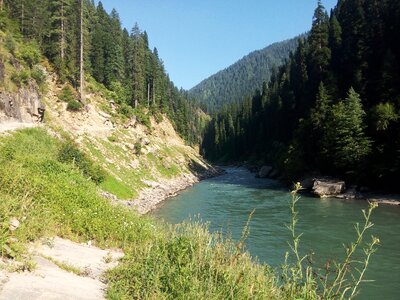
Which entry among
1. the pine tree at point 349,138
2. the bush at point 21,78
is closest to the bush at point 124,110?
the bush at point 21,78

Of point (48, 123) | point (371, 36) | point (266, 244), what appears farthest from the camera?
point (371, 36)

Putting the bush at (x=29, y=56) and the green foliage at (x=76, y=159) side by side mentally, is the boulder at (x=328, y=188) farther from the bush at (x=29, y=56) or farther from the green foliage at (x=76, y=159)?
the bush at (x=29, y=56)

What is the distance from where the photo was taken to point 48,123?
135 feet

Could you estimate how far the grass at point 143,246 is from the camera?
7406mm

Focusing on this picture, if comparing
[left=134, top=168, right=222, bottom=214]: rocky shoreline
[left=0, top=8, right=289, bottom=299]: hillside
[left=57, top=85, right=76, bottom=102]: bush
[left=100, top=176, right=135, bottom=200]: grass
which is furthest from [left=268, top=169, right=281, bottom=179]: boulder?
[left=0, top=8, right=289, bottom=299]: hillside

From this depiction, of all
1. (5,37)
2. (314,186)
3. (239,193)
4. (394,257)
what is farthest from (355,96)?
(5,37)

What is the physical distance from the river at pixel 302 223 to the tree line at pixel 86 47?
26.2 m

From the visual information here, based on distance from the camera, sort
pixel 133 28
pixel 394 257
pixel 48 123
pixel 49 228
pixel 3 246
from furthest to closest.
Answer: pixel 133 28
pixel 48 123
pixel 394 257
pixel 49 228
pixel 3 246

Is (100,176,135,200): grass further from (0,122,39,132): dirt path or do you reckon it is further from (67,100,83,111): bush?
(67,100,83,111): bush

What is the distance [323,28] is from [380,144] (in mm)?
32879

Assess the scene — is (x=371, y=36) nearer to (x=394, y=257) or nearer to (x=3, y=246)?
(x=394, y=257)

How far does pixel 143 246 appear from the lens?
11.0m

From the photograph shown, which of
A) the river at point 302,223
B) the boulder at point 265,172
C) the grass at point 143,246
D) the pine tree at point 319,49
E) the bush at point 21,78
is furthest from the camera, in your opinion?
the boulder at point 265,172

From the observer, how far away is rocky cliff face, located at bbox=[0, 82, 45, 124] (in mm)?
33812
